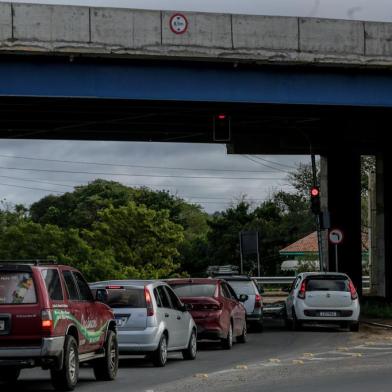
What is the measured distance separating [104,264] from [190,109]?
1880 centimetres

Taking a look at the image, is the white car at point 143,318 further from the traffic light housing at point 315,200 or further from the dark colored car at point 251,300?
the traffic light housing at point 315,200

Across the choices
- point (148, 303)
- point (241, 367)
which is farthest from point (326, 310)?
point (148, 303)

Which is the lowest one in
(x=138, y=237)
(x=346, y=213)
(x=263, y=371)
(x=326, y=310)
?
(x=263, y=371)

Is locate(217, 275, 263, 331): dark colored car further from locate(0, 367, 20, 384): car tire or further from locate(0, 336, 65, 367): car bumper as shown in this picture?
locate(0, 336, 65, 367): car bumper

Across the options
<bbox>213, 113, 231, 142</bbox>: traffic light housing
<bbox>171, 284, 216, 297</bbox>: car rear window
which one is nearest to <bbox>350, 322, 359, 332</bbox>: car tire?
<bbox>171, 284, 216, 297</bbox>: car rear window

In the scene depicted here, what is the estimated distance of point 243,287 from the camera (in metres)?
30.8

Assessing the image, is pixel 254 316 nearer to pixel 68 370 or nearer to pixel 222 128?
pixel 222 128

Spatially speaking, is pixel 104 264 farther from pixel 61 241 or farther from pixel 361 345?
pixel 361 345

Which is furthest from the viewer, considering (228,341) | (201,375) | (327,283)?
(327,283)

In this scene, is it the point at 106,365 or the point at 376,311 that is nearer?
the point at 106,365

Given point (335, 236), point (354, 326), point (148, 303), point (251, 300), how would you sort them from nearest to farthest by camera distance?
1. point (148, 303)
2. point (354, 326)
3. point (251, 300)
4. point (335, 236)

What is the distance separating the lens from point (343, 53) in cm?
3086

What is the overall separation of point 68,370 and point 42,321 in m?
0.99

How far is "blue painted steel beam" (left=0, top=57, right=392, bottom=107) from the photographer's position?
95.7ft
